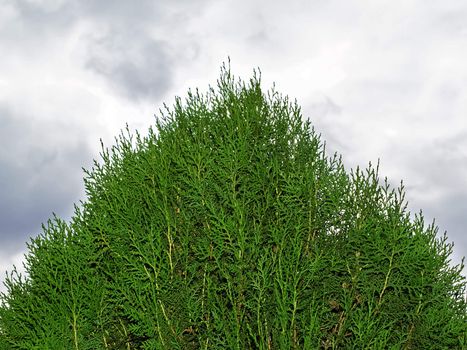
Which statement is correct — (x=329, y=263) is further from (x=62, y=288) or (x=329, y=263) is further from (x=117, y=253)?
(x=62, y=288)

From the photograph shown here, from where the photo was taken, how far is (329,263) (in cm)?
1125

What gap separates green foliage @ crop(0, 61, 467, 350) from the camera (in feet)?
34.2

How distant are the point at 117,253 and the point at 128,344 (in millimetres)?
1621

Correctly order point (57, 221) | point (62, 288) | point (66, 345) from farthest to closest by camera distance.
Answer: point (57, 221) < point (62, 288) < point (66, 345)

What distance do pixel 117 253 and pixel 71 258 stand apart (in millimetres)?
1188

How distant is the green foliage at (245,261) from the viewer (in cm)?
1043

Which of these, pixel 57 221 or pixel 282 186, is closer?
pixel 282 186

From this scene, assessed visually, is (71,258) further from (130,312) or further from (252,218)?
(252,218)

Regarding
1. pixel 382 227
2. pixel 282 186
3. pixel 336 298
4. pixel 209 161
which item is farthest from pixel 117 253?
pixel 382 227

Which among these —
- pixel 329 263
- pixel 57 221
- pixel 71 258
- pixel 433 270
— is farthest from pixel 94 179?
pixel 433 270

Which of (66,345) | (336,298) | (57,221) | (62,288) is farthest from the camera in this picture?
(57,221)

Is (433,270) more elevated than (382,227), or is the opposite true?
(382,227)

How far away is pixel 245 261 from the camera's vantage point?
34.2 feet

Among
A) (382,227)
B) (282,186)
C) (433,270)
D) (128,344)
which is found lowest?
(128,344)
